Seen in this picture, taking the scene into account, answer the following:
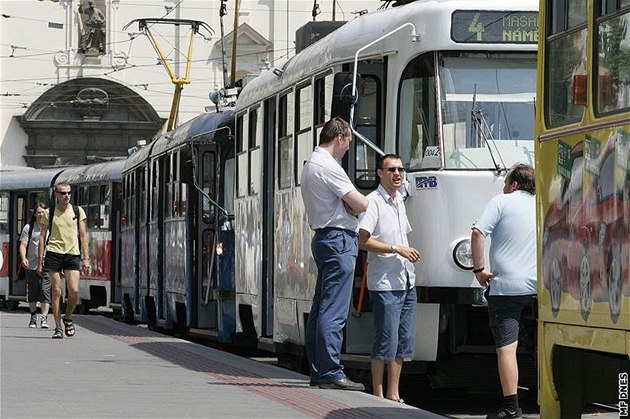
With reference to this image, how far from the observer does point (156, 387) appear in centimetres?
1240

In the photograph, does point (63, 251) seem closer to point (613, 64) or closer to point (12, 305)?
point (613, 64)

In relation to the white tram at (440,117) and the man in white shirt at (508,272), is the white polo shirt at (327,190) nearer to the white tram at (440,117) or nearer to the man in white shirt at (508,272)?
the white tram at (440,117)

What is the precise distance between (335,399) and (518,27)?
3104 mm

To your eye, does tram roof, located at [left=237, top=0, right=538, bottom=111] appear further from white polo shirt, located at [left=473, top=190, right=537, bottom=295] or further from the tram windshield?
white polo shirt, located at [left=473, top=190, right=537, bottom=295]

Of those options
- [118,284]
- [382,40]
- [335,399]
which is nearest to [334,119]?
[382,40]

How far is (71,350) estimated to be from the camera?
17141 mm

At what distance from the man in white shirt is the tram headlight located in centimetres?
113

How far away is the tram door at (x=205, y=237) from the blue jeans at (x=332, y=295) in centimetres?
830

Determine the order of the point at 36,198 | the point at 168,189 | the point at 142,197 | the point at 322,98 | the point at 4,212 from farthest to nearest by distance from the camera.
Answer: the point at 4,212 < the point at 36,198 < the point at 142,197 < the point at 168,189 < the point at 322,98

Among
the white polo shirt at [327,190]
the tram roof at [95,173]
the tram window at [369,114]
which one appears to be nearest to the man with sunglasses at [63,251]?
the tram window at [369,114]

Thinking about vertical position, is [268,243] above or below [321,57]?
below

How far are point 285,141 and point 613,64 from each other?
315 inches

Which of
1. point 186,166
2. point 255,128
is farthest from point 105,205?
point 255,128

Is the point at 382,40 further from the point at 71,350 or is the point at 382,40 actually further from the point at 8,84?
the point at 8,84
